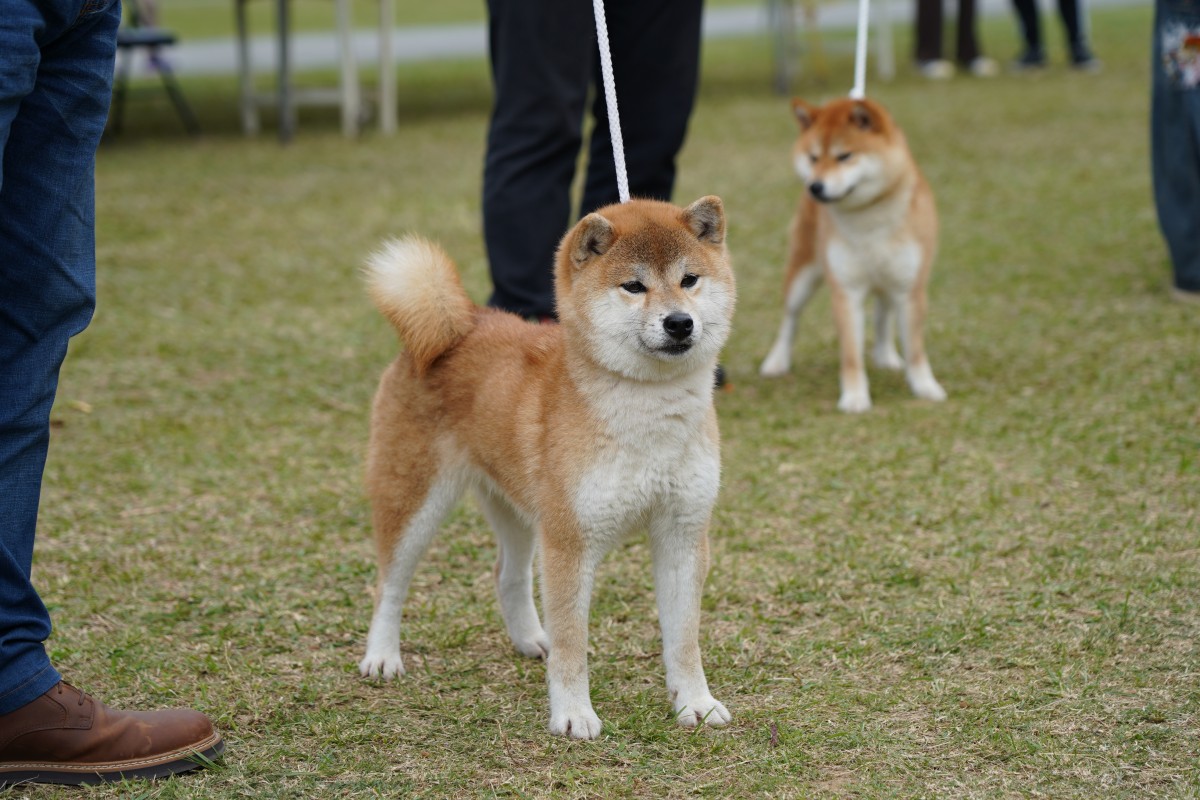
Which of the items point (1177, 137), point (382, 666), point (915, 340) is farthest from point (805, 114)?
point (382, 666)

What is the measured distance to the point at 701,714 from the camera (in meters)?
2.32

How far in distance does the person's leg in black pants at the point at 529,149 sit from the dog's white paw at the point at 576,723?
1.43 m

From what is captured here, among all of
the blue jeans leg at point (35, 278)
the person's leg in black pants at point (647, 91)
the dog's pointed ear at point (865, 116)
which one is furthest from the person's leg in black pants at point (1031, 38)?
the blue jeans leg at point (35, 278)

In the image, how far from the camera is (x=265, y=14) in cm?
2044

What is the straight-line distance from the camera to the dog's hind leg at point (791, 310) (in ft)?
14.8

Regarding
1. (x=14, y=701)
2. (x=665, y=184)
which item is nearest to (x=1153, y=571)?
(x=665, y=184)

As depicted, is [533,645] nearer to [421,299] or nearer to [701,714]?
[701,714]

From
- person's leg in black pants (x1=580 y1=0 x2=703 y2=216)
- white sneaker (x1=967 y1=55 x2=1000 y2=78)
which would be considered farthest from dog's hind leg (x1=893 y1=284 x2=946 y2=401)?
white sneaker (x1=967 y1=55 x2=1000 y2=78)

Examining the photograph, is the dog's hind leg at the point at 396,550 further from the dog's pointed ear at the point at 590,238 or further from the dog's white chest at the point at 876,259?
the dog's white chest at the point at 876,259

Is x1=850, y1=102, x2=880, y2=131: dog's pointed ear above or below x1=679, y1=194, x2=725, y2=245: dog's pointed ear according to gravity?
below

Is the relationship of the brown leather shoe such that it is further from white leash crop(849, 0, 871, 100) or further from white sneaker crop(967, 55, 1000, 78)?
white sneaker crop(967, 55, 1000, 78)

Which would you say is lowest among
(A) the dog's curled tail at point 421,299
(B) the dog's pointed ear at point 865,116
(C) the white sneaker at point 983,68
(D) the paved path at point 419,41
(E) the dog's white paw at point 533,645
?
(D) the paved path at point 419,41

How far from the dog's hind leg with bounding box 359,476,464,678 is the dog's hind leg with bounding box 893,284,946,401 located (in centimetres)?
212

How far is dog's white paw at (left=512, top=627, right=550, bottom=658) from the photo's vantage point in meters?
2.66
